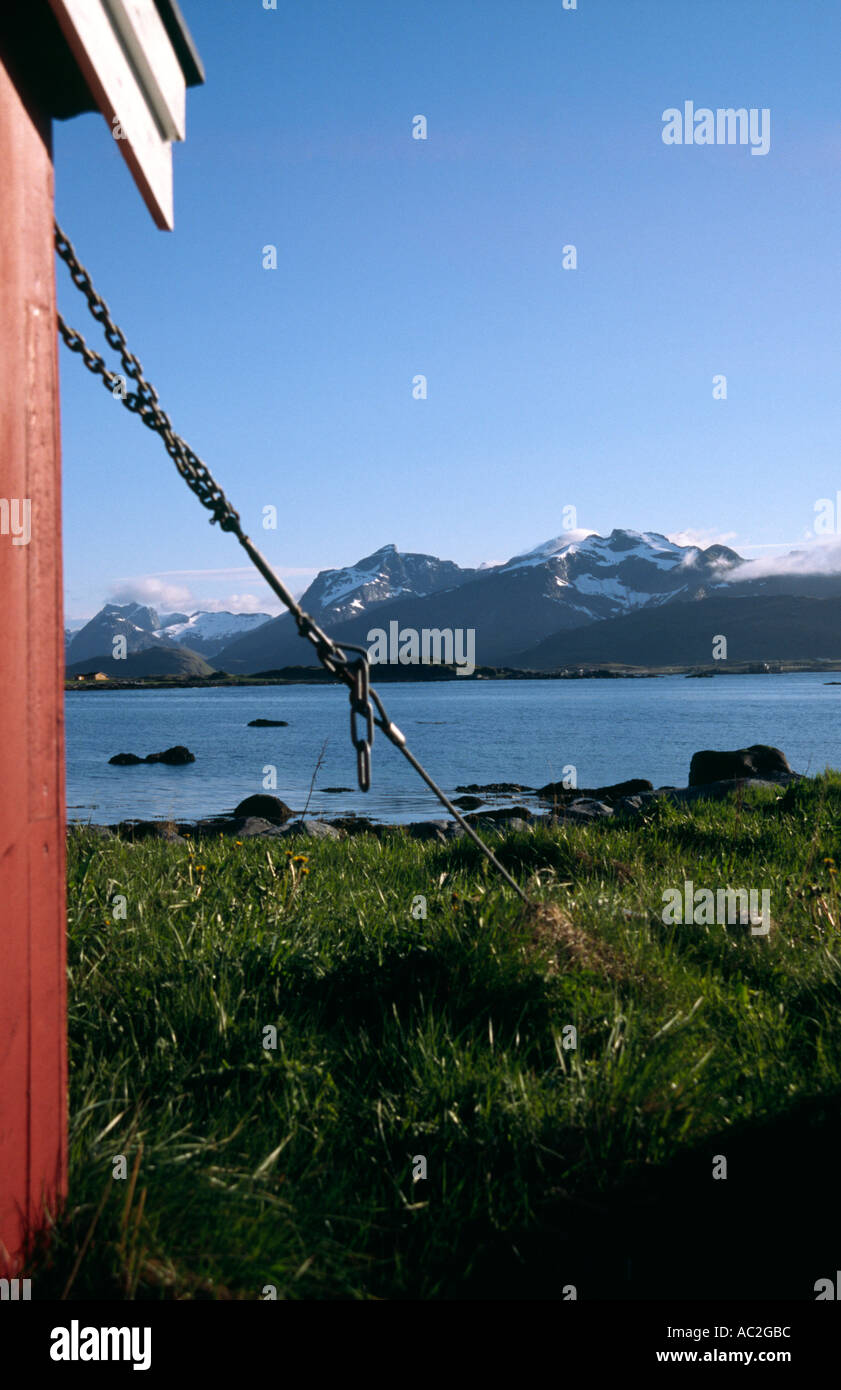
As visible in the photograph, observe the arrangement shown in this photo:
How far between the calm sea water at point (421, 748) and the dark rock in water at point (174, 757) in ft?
2.03

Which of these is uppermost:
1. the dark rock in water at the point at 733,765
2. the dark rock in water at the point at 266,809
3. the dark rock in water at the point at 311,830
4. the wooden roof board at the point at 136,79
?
the wooden roof board at the point at 136,79

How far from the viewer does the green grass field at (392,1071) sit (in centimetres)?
250

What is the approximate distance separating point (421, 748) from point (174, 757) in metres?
12.3

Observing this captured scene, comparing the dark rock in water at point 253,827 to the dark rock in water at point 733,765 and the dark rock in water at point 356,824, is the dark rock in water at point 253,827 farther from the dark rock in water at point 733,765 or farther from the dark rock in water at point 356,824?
the dark rock in water at point 733,765

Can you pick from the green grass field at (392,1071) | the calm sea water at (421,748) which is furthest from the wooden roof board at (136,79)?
the calm sea water at (421,748)

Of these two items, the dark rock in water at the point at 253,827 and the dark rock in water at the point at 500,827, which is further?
the dark rock in water at the point at 253,827

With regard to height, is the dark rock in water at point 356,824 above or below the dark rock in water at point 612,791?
above

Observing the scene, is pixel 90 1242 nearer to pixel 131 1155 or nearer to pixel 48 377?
pixel 131 1155

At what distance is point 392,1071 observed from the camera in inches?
133

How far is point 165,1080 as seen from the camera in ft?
10.6

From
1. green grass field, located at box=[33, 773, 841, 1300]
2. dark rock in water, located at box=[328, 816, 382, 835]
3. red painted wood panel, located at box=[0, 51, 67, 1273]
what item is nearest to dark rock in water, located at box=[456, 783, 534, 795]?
dark rock in water, located at box=[328, 816, 382, 835]

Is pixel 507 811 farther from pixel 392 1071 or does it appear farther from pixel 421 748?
pixel 421 748

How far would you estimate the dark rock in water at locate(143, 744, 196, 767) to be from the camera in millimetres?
41062

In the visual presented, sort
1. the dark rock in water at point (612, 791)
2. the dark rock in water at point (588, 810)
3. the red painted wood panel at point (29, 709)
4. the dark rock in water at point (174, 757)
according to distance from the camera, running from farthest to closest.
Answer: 1. the dark rock in water at point (174, 757)
2. the dark rock in water at point (612, 791)
3. the dark rock in water at point (588, 810)
4. the red painted wood panel at point (29, 709)
